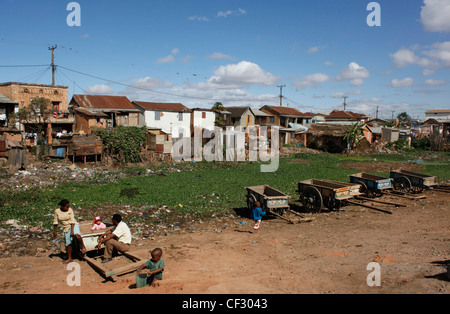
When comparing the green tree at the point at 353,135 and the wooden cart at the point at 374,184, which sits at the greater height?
the green tree at the point at 353,135

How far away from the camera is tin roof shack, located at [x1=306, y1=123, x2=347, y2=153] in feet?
132

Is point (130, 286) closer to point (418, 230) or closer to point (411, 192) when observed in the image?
point (418, 230)

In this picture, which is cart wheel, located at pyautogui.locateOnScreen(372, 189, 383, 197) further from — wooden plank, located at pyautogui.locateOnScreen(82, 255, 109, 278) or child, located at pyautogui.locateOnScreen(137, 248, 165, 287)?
wooden plank, located at pyautogui.locateOnScreen(82, 255, 109, 278)

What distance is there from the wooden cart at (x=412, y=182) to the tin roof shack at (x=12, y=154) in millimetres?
20912

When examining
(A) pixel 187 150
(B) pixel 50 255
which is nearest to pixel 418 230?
(B) pixel 50 255

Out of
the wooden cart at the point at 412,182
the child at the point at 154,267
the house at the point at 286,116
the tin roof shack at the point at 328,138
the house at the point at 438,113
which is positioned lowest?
the child at the point at 154,267

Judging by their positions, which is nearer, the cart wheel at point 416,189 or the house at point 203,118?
the cart wheel at point 416,189

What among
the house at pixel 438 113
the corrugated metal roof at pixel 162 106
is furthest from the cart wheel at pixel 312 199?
the house at pixel 438 113

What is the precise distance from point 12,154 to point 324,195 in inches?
704

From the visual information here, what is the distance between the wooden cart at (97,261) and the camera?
656 centimetres

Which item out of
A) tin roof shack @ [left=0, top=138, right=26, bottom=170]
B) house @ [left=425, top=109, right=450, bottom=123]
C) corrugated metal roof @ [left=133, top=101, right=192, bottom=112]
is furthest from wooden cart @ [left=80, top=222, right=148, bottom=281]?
house @ [left=425, top=109, right=450, bottom=123]

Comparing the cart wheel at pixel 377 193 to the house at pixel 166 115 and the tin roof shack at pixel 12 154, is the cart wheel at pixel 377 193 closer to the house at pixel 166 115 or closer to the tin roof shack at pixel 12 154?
the tin roof shack at pixel 12 154

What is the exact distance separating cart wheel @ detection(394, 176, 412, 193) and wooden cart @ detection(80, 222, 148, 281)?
13378 mm

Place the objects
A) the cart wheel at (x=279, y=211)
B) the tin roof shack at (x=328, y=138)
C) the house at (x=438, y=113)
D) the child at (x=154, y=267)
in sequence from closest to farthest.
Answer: the child at (x=154, y=267), the cart wheel at (x=279, y=211), the tin roof shack at (x=328, y=138), the house at (x=438, y=113)
